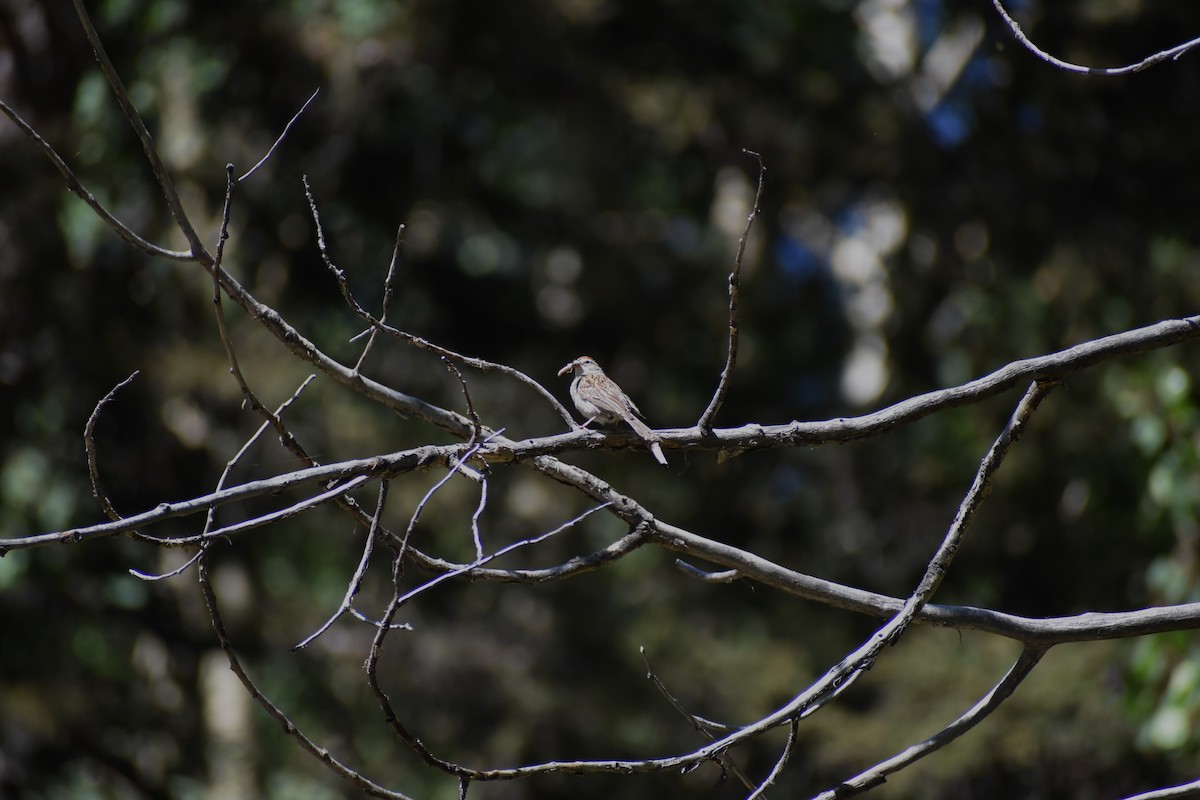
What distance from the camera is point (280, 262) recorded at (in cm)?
1153

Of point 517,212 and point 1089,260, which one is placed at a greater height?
point 517,212

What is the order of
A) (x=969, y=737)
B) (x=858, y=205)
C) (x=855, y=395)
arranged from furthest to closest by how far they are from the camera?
(x=855, y=395) → (x=858, y=205) → (x=969, y=737)

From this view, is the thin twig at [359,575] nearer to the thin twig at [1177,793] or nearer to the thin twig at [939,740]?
the thin twig at [939,740]

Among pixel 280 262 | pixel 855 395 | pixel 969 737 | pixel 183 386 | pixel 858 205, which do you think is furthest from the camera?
pixel 855 395

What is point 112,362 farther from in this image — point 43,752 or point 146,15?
point 146,15

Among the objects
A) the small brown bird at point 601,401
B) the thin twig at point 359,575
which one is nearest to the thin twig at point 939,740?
the thin twig at point 359,575

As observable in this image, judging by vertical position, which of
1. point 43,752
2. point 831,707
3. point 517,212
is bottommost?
point 43,752

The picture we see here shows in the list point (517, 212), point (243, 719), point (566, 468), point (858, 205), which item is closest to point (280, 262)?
point (517, 212)

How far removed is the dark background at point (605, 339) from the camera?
32.4 ft

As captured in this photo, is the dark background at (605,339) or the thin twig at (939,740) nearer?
the thin twig at (939,740)

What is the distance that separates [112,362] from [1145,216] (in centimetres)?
808

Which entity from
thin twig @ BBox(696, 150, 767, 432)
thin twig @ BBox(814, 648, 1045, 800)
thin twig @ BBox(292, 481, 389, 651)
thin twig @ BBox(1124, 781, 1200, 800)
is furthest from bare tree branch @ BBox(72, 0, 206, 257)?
thin twig @ BBox(1124, 781, 1200, 800)

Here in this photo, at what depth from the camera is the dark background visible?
32.4 ft

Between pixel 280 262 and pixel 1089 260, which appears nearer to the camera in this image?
pixel 1089 260
